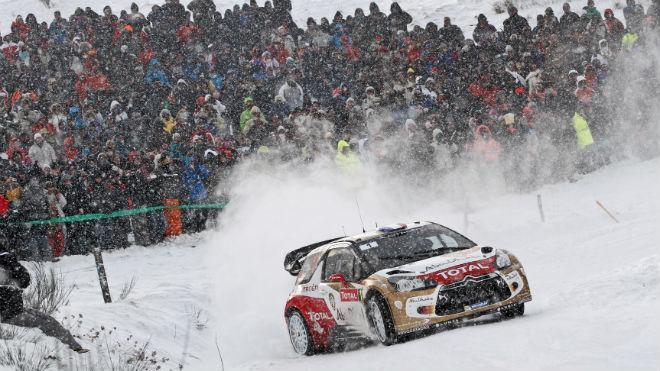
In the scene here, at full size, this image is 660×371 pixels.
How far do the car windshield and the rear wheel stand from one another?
4.31ft

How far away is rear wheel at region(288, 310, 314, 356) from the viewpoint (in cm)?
1157

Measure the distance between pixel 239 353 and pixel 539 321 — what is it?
4.79m

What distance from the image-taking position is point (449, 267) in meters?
10.1

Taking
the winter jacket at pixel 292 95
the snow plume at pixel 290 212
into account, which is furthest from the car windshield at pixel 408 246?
the winter jacket at pixel 292 95

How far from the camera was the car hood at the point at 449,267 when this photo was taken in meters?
10.0

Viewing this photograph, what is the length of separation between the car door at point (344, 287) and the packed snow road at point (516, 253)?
48 centimetres

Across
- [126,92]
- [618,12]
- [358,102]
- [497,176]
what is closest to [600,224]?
[497,176]

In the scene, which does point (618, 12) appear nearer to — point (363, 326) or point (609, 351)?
point (363, 326)

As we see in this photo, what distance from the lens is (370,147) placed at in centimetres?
2175

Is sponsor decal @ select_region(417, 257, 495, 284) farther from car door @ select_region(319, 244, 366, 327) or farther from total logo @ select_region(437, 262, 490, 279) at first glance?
car door @ select_region(319, 244, 366, 327)

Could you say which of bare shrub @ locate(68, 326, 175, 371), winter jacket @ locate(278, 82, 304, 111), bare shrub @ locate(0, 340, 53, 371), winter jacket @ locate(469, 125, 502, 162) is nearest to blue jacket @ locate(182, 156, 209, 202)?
winter jacket @ locate(278, 82, 304, 111)

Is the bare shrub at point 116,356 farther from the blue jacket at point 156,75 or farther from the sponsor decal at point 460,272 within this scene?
the blue jacket at point 156,75

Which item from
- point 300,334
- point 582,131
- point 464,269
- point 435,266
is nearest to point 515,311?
point 464,269

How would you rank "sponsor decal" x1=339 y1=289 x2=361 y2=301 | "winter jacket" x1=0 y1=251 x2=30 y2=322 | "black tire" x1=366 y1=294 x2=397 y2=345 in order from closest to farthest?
"winter jacket" x1=0 y1=251 x2=30 y2=322, "black tire" x1=366 y1=294 x2=397 y2=345, "sponsor decal" x1=339 y1=289 x2=361 y2=301
